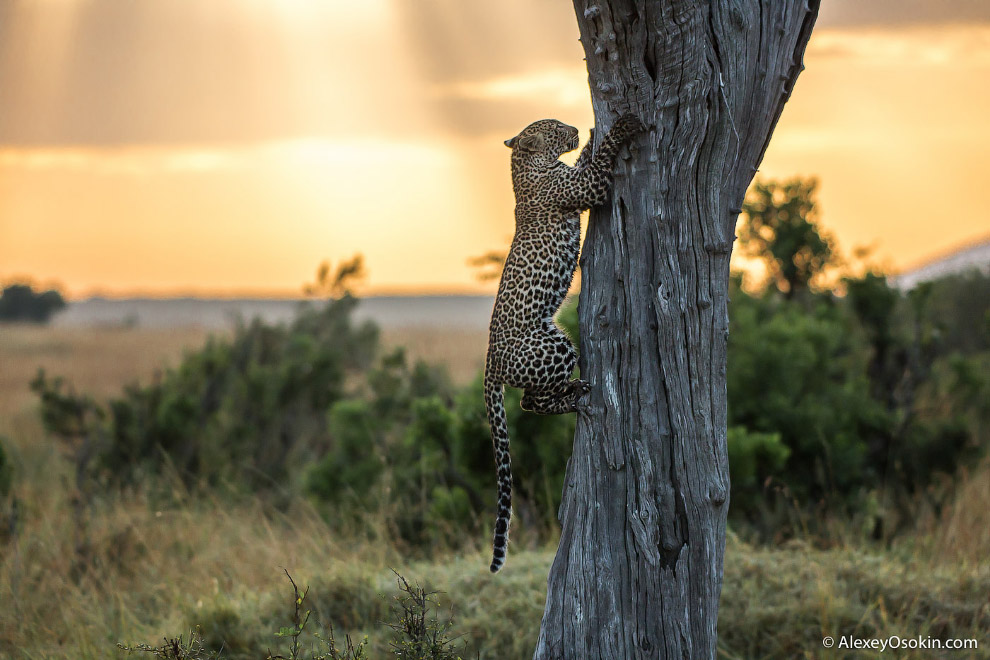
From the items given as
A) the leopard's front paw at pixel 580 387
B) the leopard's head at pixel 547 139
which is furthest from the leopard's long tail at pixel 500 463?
the leopard's head at pixel 547 139

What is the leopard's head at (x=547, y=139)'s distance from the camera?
5.29m

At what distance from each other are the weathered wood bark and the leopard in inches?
4.7

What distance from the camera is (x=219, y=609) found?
608 cm

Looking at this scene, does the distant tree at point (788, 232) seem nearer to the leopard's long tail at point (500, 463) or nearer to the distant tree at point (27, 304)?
the leopard's long tail at point (500, 463)

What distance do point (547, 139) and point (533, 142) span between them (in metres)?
0.08

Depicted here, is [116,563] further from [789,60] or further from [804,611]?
[789,60]

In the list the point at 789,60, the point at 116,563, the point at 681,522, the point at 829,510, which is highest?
the point at 789,60

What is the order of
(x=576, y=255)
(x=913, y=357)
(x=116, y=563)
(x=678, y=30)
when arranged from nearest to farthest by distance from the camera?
(x=678, y=30)
(x=576, y=255)
(x=116, y=563)
(x=913, y=357)

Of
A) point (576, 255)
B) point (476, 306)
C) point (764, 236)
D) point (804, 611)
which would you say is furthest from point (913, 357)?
point (476, 306)

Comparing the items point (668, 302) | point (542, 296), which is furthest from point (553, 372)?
point (668, 302)

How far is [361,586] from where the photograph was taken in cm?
630

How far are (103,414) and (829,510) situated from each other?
312 inches

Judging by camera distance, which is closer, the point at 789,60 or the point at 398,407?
the point at 789,60

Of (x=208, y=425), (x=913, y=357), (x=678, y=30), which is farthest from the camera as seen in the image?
(x=208, y=425)
